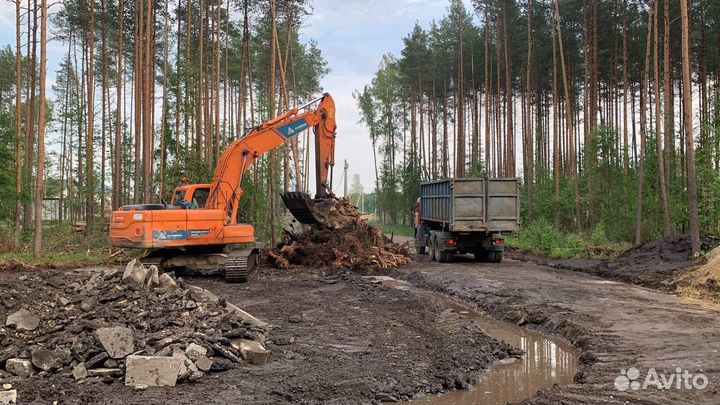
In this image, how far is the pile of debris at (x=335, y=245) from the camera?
17219mm

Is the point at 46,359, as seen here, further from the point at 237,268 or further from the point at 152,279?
the point at 237,268

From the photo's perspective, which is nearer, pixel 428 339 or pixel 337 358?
pixel 337 358

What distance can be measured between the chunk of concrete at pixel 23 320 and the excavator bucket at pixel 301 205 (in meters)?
9.30

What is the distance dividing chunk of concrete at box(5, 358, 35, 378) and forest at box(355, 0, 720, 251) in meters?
16.5

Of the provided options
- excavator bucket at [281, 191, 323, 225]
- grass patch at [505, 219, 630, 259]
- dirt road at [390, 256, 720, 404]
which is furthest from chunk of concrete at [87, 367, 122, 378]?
grass patch at [505, 219, 630, 259]

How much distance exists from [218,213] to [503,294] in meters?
7.47

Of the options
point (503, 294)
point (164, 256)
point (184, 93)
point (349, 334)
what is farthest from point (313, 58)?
point (349, 334)

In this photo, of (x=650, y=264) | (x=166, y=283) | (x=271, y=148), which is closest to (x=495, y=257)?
(x=650, y=264)

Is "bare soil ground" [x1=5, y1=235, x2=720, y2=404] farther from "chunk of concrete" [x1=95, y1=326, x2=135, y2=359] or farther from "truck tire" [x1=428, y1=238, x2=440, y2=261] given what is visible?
"truck tire" [x1=428, y1=238, x2=440, y2=261]

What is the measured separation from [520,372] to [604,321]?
2.98 m

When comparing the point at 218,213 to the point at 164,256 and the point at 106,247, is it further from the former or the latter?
the point at 106,247

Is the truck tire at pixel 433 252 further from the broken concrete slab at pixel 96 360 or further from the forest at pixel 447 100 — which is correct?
the broken concrete slab at pixel 96 360

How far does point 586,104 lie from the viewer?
28.8 meters
